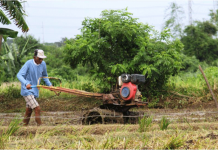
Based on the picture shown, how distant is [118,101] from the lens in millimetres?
7109

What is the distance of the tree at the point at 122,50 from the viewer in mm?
10203

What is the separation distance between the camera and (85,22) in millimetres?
10984

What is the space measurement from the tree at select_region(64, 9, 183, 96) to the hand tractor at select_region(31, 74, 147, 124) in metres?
2.87

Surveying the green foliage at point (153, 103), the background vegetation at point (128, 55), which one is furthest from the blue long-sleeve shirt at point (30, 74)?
the green foliage at point (153, 103)

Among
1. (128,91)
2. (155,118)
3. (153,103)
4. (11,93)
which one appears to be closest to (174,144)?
(128,91)

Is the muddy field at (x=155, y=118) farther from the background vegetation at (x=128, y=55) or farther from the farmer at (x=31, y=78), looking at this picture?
the background vegetation at (x=128, y=55)

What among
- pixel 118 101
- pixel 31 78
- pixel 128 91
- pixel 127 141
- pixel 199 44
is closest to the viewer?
pixel 127 141

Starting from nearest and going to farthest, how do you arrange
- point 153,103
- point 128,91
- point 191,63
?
point 128,91
point 153,103
point 191,63

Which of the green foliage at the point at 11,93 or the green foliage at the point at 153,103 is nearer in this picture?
the green foliage at the point at 153,103

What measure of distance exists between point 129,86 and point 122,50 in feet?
13.8

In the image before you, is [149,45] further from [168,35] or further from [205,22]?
[205,22]

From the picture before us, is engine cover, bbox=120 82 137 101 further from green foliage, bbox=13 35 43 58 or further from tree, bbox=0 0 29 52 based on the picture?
green foliage, bbox=13 35 43 58

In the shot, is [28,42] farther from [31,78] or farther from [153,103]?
[31,78]

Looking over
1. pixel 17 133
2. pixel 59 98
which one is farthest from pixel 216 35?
pixel 17 133
